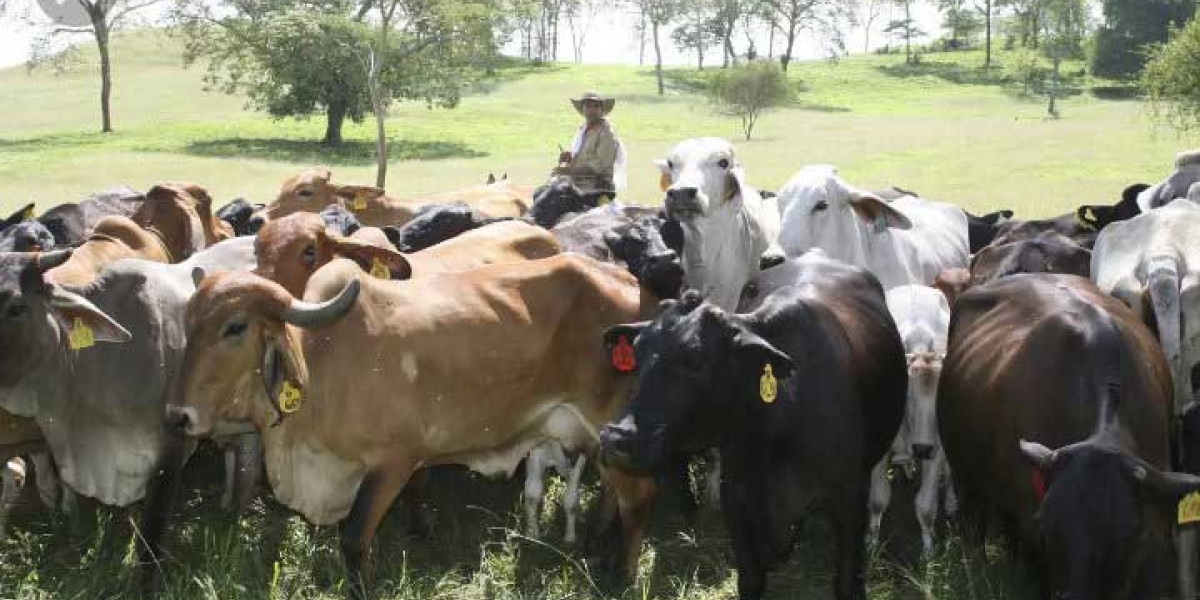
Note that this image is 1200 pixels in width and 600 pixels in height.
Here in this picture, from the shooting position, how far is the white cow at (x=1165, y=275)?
6.56 metres

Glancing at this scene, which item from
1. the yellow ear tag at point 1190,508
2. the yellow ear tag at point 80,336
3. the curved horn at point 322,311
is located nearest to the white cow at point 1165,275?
the yellow ear tag at point 1190,508

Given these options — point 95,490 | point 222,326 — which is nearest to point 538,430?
point 222,326

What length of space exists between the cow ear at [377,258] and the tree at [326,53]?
28372 millimetres

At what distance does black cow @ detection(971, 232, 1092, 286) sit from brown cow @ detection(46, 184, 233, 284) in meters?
5.64

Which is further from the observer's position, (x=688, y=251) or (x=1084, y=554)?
(x=688, y=251)

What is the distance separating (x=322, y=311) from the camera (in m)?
5.16

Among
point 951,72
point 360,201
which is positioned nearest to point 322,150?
point 360,201

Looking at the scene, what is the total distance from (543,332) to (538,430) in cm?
57

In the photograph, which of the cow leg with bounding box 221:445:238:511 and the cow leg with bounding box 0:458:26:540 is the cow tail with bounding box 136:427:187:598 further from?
the cow leg with bounding box 0:458:26:540

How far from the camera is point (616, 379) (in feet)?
20.5

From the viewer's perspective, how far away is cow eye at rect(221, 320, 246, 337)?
5125 mm

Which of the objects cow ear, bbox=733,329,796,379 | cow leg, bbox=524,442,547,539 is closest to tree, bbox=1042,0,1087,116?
cow leg, bbox=524,442,547,539

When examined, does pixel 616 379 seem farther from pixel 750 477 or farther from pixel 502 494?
pixel 502 494

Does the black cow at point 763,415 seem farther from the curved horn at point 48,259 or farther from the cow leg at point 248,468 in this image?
the curved horn at point 48,259
